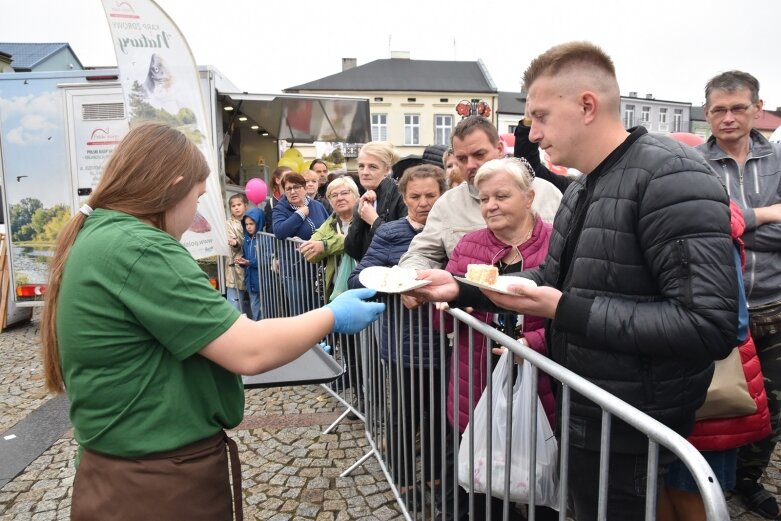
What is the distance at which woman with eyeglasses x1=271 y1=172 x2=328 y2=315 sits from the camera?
5055 mm

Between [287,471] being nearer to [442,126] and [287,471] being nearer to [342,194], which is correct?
[342,194]

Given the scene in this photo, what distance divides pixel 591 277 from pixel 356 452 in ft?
9.00

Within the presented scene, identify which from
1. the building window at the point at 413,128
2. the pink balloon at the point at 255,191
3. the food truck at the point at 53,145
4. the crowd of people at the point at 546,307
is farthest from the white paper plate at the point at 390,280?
the building window at the point at 413,128

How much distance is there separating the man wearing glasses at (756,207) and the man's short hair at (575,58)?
5.41ft

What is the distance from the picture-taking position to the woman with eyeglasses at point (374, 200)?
394 cm

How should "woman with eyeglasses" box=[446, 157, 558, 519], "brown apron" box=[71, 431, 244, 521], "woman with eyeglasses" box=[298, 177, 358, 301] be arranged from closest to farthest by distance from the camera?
1. "brown apron" box=[71, 431, 244, 521]
2. "woman with eyeglasses" box=[446, 157, 558, 519]
3. "woman with eyeglasses" box=[298, 177, 358, 301]

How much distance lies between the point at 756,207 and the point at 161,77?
17.1 ft

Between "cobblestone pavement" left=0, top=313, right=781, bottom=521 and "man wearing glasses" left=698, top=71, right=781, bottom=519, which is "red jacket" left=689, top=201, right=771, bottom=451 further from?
"cobblestone pavement" left=0, top=313, right=781, bottom=521

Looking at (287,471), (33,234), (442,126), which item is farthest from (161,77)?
(442,126)

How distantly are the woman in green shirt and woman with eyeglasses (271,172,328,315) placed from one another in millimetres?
3262

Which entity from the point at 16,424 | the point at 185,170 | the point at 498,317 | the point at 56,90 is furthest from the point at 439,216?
the point at 56,90

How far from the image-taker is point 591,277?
1.56 m

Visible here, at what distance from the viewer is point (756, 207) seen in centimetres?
281

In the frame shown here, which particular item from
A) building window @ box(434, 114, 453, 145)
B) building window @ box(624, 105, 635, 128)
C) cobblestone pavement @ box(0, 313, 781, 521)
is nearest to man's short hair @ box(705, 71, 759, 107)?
cobblestone pavement @ box(0, 313, 781, 521)
